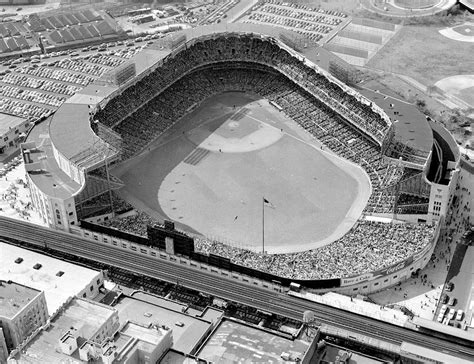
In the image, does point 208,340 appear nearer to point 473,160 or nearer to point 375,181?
point 375,181

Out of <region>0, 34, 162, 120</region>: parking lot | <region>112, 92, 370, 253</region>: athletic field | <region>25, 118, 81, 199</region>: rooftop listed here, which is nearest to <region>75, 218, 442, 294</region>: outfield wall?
<region>112, 92, 370, 253</region>: athletic field

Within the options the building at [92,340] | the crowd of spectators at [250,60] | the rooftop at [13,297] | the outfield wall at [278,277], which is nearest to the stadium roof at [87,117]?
the crowd of spectators at [250,60]

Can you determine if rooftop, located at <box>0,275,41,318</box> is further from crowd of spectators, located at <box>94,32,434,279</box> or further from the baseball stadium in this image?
crowd of spectators, located at <box>94,32,434,279</box>

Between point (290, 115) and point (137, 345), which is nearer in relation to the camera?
point (137, 345)

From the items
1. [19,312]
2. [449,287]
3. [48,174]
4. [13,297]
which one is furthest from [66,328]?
[449,287]

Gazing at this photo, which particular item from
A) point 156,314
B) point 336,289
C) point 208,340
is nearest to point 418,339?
point 336,289

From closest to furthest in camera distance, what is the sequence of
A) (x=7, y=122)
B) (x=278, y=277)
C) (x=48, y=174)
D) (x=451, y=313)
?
(x=451, y=313) < (x=278, y=277) < (x=48, y=174) < (x=7, y=122)

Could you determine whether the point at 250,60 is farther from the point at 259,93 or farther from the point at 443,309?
the point at 443,309
